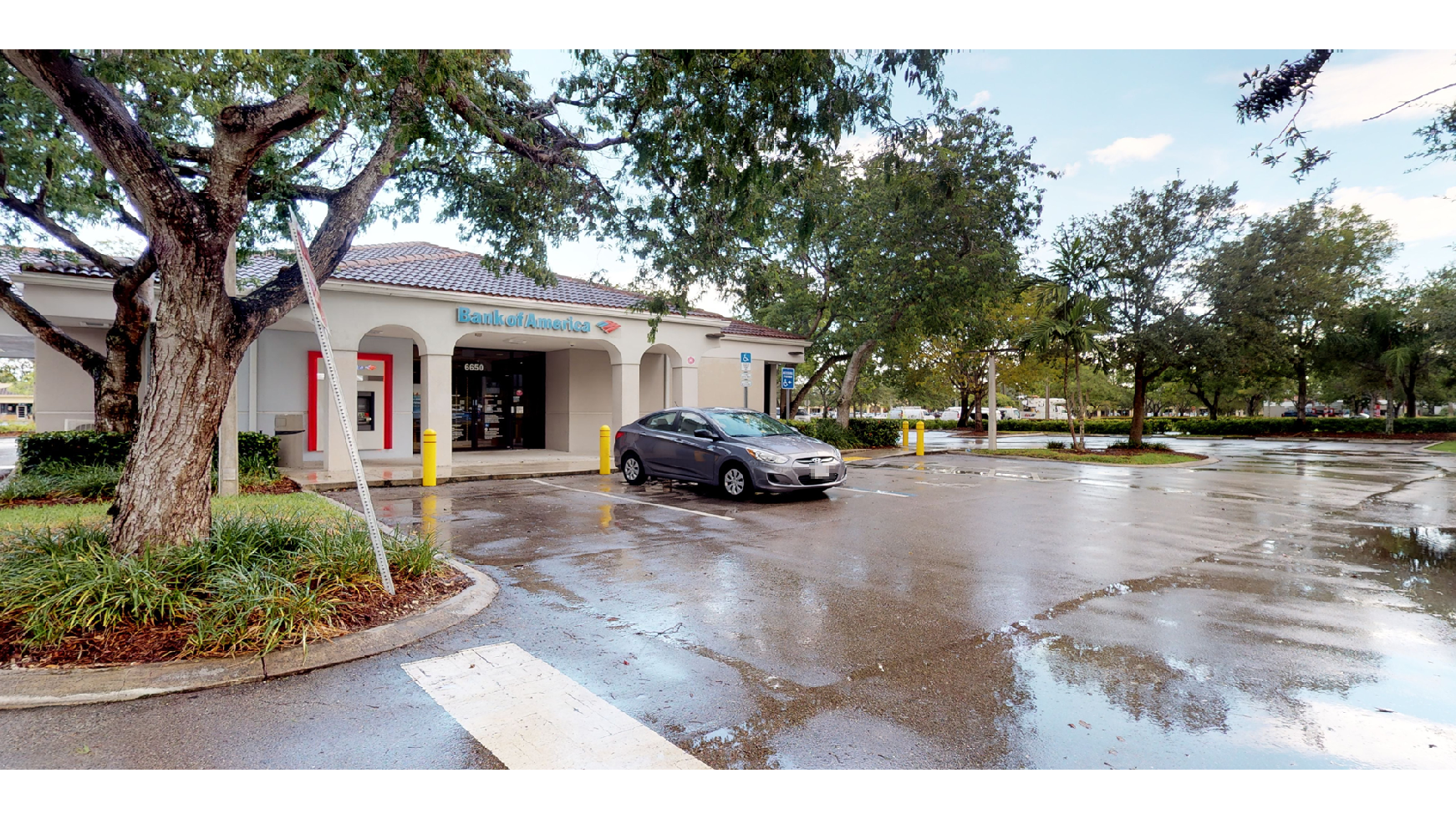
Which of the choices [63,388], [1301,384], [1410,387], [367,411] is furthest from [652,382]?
[1410,387]

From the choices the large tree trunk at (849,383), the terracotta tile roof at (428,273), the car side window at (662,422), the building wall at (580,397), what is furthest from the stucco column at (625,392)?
the large tree trunk at (849,383)

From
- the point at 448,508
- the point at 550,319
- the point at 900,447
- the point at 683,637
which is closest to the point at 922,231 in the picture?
the point at 900,447

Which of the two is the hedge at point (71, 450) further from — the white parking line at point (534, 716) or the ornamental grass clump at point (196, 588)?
the white parking line at point (534, 716)

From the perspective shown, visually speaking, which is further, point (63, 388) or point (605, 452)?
point (605, 452)

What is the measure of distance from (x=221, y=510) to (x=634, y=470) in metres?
6.33

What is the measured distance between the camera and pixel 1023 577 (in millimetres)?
6230

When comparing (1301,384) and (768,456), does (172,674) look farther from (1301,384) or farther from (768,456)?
(1301,384)

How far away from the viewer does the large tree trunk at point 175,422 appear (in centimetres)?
506

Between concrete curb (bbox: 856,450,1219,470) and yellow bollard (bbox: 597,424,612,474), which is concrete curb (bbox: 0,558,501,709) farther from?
concrete curb (bbox: 856,450,1219,470)

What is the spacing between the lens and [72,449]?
422 inches

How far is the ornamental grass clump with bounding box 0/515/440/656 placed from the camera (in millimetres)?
4145

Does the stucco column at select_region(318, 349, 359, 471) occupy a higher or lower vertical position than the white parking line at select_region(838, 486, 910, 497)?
higher

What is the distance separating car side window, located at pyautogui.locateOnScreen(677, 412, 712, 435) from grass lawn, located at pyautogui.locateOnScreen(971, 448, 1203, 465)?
42.3ft

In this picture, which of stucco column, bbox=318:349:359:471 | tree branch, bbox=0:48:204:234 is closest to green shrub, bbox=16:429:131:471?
stucco column, bbox=318:349:359:471
